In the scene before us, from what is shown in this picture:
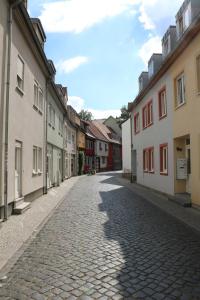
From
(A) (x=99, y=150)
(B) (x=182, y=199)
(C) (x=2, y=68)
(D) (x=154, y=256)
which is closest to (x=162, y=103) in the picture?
(B) (x=182, y=199)

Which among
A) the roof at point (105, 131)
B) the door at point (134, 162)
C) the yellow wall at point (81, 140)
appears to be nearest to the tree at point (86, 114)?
the roof at point (105, 131)

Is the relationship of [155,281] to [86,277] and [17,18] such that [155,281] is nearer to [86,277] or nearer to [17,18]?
[86,277]

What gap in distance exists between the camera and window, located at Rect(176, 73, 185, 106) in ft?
44.7

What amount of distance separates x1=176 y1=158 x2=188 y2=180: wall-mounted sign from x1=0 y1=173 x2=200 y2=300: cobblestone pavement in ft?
15.8

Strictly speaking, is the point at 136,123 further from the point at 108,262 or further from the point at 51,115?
the point at 108,262

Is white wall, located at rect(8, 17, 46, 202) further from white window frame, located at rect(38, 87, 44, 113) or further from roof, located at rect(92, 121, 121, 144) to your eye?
roof, located at rect(92, 121, 121, 144)

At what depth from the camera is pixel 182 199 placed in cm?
1280

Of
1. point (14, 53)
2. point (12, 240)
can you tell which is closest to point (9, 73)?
point (14, 53)

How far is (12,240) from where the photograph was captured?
23.5 feet

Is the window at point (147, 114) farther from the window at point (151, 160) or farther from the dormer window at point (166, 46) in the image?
the dormer window at point (166, 46)

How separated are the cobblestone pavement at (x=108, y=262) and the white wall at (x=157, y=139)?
609cm

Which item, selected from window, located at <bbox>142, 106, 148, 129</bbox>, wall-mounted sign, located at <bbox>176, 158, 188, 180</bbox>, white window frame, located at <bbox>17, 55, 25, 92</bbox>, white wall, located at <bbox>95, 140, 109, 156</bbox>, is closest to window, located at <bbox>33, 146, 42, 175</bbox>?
white window frame, located at <bbox>17, 55, 25, 92</bbox>

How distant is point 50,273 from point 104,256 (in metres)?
1.20

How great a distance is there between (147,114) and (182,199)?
8.82 meters
